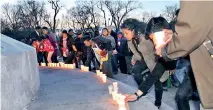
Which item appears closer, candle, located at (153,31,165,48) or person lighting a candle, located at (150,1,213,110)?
person lighting a candle, located at (150,1,213,110)

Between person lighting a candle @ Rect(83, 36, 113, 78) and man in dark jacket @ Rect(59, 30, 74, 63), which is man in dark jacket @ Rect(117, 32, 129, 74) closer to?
man in dark jacket @ Rect(59, 30, 74, 63)

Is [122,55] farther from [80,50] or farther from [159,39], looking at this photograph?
[159,39]

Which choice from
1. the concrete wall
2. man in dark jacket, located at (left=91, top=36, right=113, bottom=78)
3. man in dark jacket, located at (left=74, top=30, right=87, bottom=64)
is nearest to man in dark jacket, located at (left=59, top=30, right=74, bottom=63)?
man in dark jacket, located at (left=74, top=30, right=87, bottom=64)

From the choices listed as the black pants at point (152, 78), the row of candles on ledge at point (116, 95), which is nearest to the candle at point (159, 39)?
the black pants at point (152, 78)

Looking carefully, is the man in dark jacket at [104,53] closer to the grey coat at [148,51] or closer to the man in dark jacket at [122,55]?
the man in dark jacket at [122,55]

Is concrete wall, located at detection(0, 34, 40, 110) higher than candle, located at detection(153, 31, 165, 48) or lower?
lower

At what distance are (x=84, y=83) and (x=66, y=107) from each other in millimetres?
1871

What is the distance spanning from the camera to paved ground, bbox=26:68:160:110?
171 inches

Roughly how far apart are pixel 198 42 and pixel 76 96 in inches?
124

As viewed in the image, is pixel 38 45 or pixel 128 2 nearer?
pixel 38 45

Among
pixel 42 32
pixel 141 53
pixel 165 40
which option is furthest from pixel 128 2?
pixel 165 40

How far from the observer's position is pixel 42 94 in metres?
5.20

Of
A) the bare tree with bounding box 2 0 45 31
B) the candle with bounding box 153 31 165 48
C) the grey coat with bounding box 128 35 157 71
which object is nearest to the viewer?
the candle with bounding box 153 31 165 48

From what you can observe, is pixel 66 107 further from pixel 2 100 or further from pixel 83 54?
pixel 83 54
